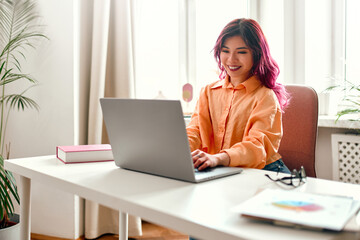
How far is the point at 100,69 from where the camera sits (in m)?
2.26

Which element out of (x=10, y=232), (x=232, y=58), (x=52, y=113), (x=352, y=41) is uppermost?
(x=352, y=41)

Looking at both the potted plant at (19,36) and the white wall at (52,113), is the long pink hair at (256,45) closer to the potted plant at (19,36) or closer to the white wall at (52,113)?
the white wall at (52,113)

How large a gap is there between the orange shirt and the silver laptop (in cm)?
17

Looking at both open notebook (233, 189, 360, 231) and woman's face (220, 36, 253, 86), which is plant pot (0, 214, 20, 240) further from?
open notebook (233, 189, 360, 231)

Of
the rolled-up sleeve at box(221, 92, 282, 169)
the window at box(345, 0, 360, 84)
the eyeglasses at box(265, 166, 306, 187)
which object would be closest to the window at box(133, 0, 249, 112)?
the window at box(345, 0, 360, 84)

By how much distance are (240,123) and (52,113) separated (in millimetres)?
1304

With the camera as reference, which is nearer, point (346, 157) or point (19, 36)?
point (346, 157)

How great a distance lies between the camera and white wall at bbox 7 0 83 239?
2.25 m

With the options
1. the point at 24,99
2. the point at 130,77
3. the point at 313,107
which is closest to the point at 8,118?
the point at 24,99

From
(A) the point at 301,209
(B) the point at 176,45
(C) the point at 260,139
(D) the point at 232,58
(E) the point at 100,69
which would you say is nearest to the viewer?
(A) the point at 301,209

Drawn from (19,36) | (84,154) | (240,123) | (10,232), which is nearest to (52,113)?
(19,36)

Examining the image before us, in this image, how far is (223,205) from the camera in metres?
0.79

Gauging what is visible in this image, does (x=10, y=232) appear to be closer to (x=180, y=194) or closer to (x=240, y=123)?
(x=240, y=123)

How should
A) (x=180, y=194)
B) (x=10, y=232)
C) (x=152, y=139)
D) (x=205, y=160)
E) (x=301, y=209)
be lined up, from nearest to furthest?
1. (x=301, y=209)
2. (x=180, y=194)
3. (x=152, y=139)
4. (x=205, y=160)
5. (x=10, y=232)
